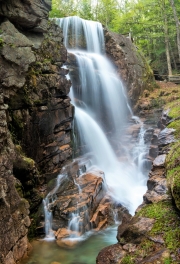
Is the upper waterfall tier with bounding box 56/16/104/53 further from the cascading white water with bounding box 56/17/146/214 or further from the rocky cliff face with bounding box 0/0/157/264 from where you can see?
the rocky cliff face with bounding box 0/0/157/264

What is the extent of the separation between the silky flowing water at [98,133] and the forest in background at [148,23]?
16.3 ft

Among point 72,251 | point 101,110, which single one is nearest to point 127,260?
point 72,251

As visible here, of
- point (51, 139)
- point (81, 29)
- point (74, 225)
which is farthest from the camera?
point (81, 29)

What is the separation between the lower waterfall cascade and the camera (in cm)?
995

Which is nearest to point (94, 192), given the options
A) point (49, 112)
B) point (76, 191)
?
point (76, 191)

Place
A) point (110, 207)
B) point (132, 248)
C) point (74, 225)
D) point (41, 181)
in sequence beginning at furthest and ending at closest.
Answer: point (41, 181)
point (110, 207)
point (74, 225)
point (132, 248)

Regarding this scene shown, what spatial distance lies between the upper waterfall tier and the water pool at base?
537 inches

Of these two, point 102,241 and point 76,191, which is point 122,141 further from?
point 102,241

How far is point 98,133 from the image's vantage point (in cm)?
1306

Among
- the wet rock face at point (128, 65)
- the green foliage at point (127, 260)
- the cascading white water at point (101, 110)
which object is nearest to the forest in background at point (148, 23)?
the wet rock face at point (128, 65)

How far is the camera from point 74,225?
7.62 m

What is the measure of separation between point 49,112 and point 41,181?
2608 mm

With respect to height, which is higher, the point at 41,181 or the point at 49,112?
the point at 49,112

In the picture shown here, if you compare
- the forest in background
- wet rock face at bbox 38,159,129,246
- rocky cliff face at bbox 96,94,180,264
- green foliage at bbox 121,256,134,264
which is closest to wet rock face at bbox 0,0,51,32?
wet rock face at bbox 38,159,129,246
